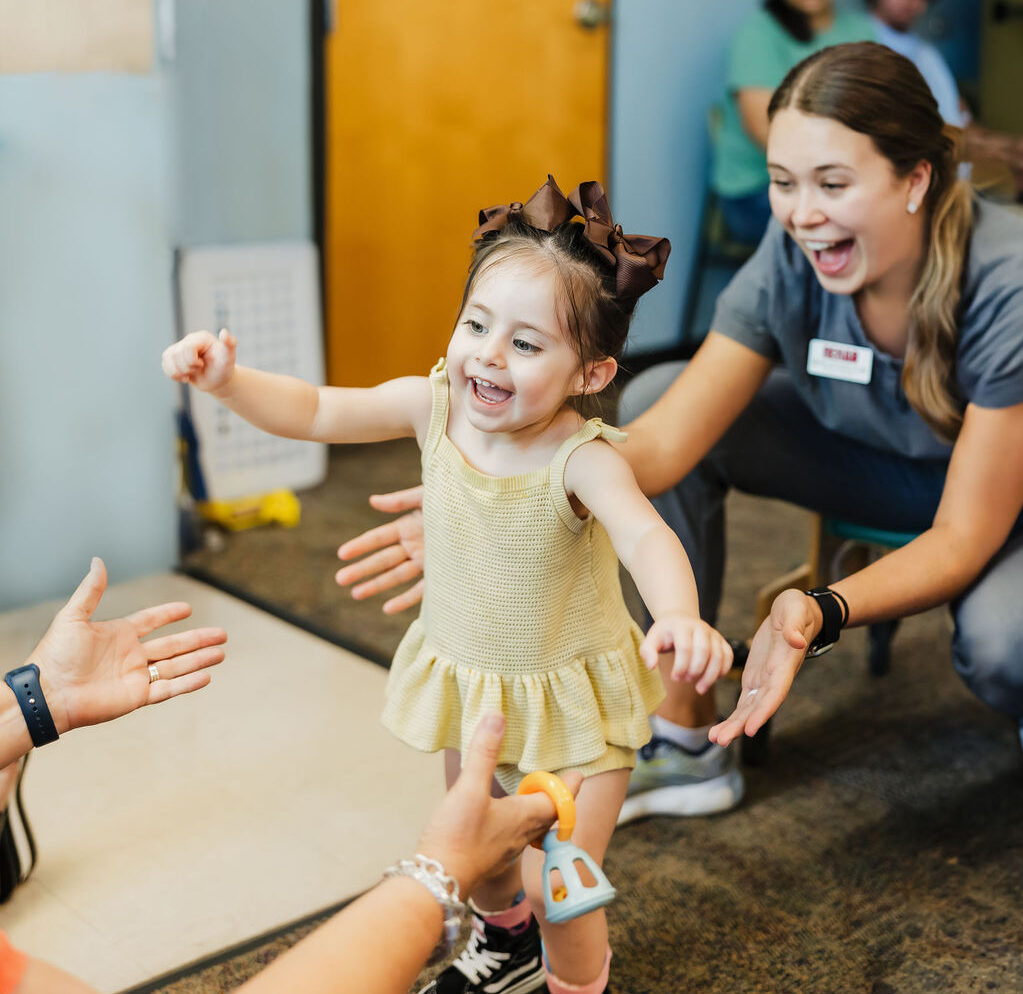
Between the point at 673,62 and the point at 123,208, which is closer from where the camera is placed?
the point at 123,208

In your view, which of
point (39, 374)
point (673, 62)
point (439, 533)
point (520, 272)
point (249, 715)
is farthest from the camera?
point (673, 62)

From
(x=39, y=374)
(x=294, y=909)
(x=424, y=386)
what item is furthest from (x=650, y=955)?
(x=39, y=374)

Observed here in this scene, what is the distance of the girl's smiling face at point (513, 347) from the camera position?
3.30 ft

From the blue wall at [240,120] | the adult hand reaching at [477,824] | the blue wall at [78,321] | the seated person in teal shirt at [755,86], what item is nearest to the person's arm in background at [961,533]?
the adult hand reaching at [477,824]

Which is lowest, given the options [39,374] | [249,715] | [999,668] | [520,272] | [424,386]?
[249,715]

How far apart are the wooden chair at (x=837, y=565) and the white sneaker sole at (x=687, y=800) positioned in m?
0.12

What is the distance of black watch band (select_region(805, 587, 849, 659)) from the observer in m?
1.20

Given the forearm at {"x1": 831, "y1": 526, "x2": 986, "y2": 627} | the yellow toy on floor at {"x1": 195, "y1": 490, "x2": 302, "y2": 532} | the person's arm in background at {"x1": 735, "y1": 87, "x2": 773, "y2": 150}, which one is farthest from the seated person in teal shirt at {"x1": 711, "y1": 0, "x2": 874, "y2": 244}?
the forearm at {"x1": 831, "y1": 526, "x2": 986, "y2": 627}

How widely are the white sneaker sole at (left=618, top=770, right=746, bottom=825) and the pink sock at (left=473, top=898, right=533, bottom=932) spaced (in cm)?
33

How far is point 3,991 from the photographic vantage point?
78 cm

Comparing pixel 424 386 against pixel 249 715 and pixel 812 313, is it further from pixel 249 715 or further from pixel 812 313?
pixel 249 715

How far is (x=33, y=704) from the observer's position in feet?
3.16

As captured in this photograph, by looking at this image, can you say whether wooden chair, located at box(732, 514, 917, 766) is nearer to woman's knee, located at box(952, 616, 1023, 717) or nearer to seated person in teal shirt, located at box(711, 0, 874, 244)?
woman's knee, located at box(952, 616, 1023, 717)

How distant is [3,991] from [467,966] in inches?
21.0
